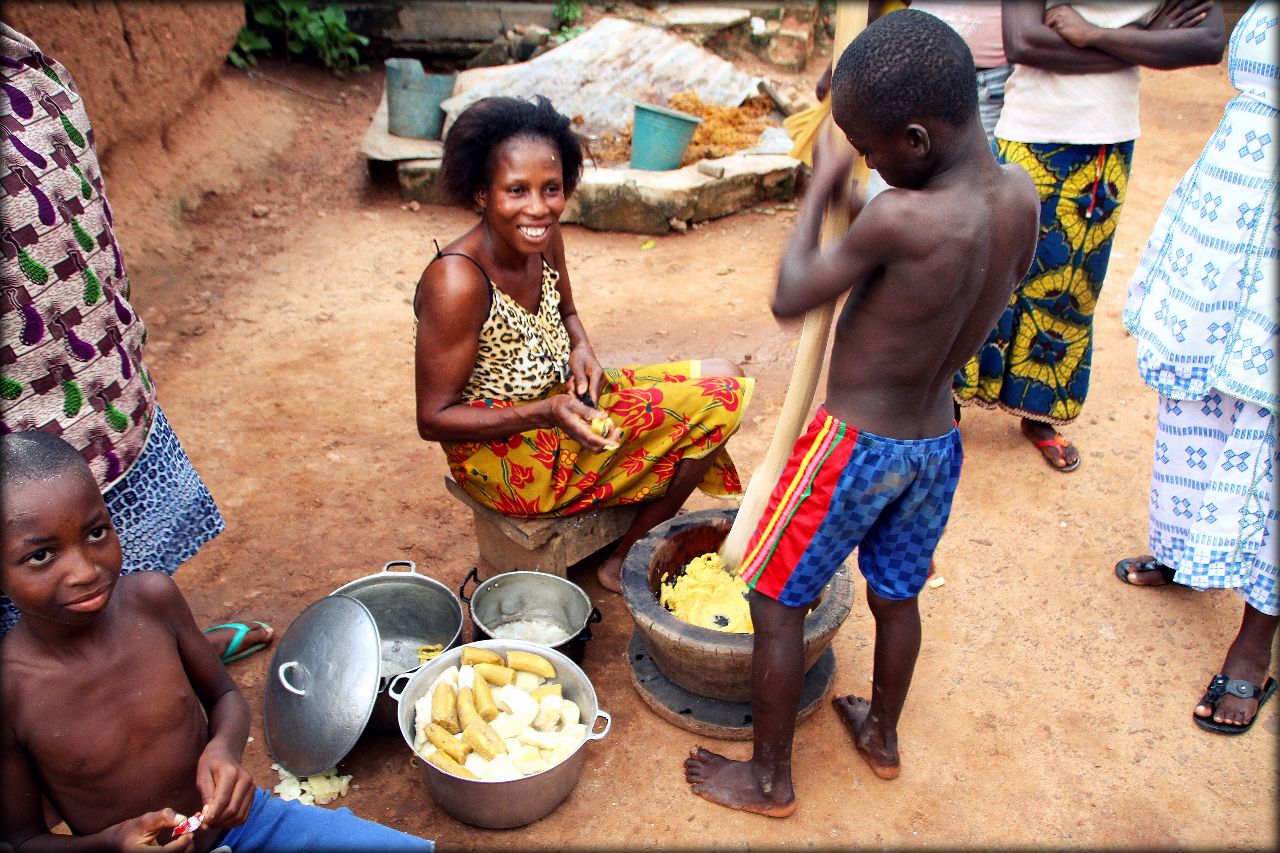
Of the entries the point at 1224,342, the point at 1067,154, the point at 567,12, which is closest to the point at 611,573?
the point at 1224,342

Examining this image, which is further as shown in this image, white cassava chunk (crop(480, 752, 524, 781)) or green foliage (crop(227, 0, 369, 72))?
green foliage (crop(227, 0, 369, 72))

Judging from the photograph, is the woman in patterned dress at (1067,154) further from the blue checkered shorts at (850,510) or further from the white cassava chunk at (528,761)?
the white cassava chunk at (528,761)

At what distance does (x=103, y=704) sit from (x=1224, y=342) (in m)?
2.91

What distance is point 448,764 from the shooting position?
2381 mm

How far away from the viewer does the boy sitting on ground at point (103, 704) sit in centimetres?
163

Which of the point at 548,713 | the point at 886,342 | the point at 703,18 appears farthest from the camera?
the point at 703,18

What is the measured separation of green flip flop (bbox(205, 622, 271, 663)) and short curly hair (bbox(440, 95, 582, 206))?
1.47 meters

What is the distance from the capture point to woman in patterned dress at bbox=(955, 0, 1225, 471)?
3.25m

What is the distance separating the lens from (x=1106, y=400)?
442 cm

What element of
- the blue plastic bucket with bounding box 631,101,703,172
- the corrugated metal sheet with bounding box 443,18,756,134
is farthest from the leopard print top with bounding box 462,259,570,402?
the corrugated metal sheet with bounding box 443,18,756,134

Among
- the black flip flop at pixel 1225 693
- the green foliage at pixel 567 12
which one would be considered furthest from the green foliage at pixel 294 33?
the black flip flop at pixel 1225 693

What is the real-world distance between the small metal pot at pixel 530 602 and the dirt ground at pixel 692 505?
0.53 ft

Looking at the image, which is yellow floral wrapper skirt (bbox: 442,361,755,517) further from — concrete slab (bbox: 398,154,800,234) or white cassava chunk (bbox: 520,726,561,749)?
concrete slab (bbox: 398,154,800,234)

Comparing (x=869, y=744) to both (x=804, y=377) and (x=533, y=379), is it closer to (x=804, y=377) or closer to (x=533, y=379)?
(x=804, y=377)
